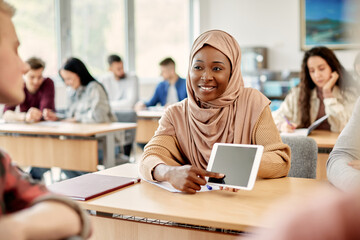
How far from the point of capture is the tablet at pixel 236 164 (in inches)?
55.6

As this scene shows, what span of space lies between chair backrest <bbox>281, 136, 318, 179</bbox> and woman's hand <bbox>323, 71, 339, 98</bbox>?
4.48 feet

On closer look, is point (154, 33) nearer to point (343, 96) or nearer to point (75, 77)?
point (75, 77)

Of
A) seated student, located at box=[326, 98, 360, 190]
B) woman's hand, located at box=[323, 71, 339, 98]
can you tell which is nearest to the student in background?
woman's hand, located at box=[323, 71, 339, 98]

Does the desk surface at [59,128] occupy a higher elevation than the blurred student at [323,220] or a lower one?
lower

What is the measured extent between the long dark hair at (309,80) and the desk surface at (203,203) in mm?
1717

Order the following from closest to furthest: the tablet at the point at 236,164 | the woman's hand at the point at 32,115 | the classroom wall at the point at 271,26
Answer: the tablet at the point at 236,164 < the woman's hand at the point at 32,115 < the classroom wall at the point at 271,26

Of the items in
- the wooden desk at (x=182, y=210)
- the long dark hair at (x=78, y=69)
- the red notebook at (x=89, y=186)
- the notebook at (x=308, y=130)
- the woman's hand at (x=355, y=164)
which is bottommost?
the wooden desk at (x=182, y=210)

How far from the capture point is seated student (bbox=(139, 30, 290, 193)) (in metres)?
1.78

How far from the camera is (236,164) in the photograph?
4.81 ft

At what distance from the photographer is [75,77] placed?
4164 mm

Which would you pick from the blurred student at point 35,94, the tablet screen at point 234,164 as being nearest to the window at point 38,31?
the blurred student at point 35,94

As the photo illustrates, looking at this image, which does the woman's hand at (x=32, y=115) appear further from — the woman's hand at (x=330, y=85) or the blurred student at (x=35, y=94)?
the woman's hand at (x=330, y=85)

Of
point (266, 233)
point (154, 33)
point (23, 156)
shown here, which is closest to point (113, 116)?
point (23, 156)

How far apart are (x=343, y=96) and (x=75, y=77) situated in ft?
8.28
